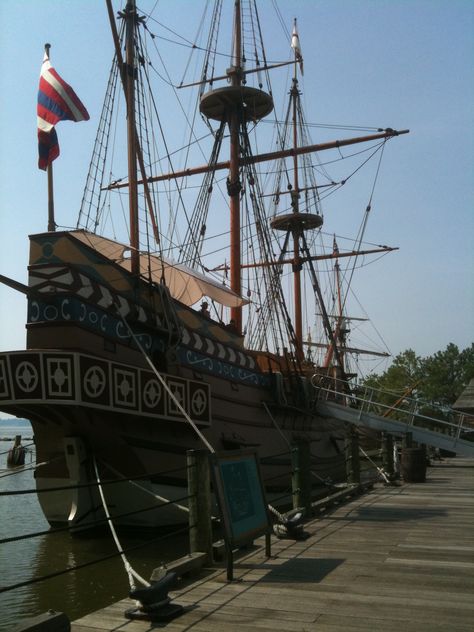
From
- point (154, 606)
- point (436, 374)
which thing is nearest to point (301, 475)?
point (154, 606)

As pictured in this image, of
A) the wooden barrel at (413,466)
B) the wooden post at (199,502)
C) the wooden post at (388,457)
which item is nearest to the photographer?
the wooden post at (199,502)

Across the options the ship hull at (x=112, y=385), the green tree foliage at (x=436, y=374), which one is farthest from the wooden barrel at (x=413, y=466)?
the green tree foliage at (x=436, y=374)

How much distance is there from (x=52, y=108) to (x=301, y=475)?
6324 mm

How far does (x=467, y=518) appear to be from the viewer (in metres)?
7.78

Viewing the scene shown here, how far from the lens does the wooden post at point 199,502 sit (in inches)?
207

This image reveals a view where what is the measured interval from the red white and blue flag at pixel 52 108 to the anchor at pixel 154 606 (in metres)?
6.96

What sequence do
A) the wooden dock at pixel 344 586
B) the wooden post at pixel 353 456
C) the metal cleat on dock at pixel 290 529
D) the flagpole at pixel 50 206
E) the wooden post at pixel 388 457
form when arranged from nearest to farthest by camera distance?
the wooden dock at pixel 344 586
the metal cleat on dock at pixel 290 529
the flagpole at pixel 50 206
the wooden post at pixel 353 456
the wooden post at pixel 388 457

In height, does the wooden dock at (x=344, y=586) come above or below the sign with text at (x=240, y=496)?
below

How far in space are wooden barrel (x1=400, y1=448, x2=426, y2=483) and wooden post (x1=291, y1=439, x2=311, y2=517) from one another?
470cm

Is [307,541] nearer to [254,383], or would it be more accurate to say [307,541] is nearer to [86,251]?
[86,251]

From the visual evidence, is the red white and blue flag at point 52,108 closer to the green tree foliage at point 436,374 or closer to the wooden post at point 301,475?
the wooden post at point 301,475

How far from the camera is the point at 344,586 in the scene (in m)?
4.58

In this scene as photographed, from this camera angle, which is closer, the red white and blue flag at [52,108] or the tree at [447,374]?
the red white and blue flag at [52,108]

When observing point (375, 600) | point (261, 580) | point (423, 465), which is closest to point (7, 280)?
point (261, 580)
